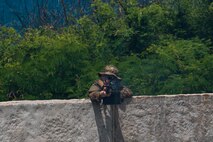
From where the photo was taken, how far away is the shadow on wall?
5785mm

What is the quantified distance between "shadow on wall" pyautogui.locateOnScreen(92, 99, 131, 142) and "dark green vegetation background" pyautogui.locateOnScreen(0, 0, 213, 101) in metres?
2.61

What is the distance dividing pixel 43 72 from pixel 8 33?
1.82 metres

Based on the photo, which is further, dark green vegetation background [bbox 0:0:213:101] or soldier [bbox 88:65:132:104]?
dark green vegetation background [bbox 0:0:213:101]

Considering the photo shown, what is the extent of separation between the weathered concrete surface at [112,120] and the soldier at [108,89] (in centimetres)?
9

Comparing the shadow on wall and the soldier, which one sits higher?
the soldier

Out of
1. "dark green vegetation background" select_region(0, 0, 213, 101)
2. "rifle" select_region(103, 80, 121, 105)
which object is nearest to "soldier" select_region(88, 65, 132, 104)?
"rifle" select_region(103, 80, 121, 105)

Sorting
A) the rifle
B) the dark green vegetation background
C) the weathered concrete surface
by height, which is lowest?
the weathered concrete surface

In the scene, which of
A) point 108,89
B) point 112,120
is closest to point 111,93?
point 108,89

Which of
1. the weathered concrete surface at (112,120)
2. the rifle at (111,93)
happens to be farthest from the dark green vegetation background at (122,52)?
the rifle at (111,93)

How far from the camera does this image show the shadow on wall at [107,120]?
19.0 ft

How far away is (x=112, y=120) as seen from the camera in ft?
19.0

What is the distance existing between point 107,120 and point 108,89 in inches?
12.0

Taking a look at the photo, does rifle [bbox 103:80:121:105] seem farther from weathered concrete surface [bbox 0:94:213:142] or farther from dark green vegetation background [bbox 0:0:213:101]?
dark green vegetation background [bbox 0:0:213:101]

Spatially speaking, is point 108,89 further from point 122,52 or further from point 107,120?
point 122,52
